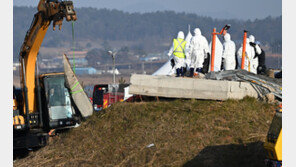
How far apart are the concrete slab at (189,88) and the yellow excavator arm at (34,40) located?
297cm

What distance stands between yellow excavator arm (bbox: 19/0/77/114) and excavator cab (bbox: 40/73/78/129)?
0.40 metres

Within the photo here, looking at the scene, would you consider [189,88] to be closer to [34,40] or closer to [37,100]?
[37,100]

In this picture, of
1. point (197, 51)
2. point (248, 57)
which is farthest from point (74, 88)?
point (248, 57)

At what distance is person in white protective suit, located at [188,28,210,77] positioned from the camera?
2134 cm

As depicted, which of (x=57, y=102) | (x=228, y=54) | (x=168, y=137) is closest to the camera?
(x=168, y=137)

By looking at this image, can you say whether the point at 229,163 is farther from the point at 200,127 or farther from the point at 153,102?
the point at 153,102

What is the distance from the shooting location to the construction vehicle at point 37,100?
1567cm

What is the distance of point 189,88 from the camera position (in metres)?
16.0

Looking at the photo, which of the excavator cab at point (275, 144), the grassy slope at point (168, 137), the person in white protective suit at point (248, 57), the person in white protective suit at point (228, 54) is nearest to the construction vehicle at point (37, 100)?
the grassy slope at point (168, 137)

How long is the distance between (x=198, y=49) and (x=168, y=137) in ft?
25.0

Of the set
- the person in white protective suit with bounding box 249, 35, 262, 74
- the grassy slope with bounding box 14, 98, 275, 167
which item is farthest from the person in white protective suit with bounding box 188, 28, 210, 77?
the grassy slope with bounding box 14, 98, 275, 167

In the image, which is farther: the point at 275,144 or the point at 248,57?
the point at 248,57

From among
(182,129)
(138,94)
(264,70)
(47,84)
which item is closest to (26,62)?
(47,84)

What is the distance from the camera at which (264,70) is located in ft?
72.3
